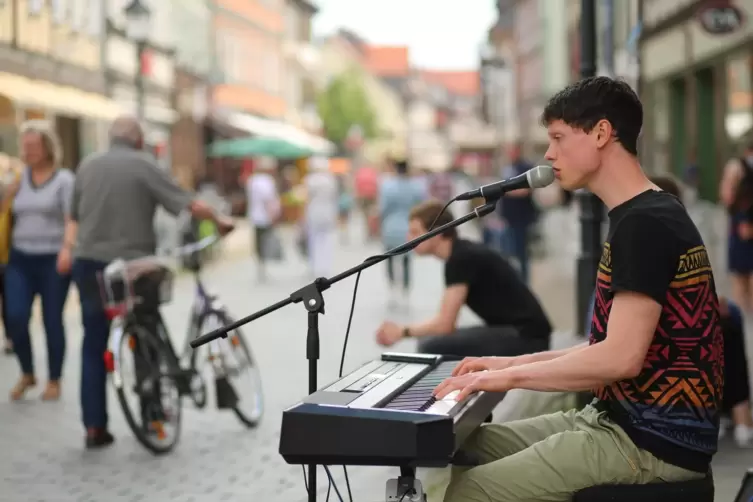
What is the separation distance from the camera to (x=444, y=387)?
11.0 feet

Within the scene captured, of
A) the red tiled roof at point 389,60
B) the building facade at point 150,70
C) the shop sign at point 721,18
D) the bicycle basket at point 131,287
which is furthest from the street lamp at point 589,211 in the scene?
the red tiled roof at point 389,60

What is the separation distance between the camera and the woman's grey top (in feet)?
28.3

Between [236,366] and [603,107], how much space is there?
4.73m

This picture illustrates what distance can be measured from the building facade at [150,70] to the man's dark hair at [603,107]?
2347cm

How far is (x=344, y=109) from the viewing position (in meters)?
A: 79.2

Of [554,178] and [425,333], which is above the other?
[554,178]

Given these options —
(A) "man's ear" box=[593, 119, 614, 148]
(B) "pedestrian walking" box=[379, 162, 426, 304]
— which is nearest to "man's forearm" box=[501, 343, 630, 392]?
(A) "man's ear" box=[593, 119, 614, 148]

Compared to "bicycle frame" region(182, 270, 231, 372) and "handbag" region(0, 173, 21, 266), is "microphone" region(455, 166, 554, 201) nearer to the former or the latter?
"bicycle frame" region(182, 270, 231, 372)

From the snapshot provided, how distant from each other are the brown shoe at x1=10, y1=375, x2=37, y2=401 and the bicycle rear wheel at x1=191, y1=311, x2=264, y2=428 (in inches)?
61.3

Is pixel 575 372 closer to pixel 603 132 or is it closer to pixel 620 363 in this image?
pixel 620 363

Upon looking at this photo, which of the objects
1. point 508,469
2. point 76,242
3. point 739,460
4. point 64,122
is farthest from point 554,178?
point 64,122

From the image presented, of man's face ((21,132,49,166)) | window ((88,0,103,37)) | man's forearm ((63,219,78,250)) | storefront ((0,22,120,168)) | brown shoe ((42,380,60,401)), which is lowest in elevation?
brown shoe ((42,380,60,401))

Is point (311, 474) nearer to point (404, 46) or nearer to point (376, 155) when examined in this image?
point (376, 155)

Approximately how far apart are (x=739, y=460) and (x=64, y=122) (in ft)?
58.2
